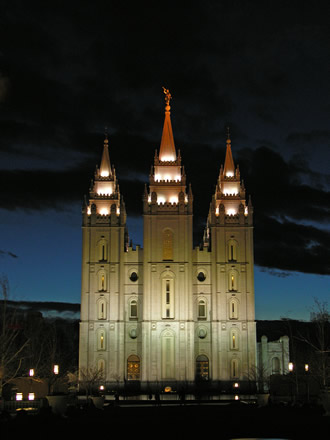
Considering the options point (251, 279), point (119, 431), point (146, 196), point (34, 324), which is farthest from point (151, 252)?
point (119, 431)

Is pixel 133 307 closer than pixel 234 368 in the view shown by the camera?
No

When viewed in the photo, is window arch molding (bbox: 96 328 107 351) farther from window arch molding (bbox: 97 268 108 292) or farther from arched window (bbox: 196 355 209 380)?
arched window (bbox: 196 355 209 380)

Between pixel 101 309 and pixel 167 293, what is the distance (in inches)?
314

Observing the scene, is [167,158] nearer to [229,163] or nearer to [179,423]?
[229,163]

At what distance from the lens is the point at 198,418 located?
3916cm

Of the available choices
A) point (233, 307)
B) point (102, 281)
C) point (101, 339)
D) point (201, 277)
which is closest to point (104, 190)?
point (102, 281)

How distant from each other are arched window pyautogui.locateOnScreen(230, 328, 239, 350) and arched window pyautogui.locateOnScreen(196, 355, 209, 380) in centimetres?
348

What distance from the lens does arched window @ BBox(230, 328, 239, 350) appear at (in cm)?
8300

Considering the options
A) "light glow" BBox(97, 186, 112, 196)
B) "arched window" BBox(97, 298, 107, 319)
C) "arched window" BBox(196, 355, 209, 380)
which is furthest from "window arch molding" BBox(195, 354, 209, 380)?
"light glow" BBox(97, 186, 112, 196)

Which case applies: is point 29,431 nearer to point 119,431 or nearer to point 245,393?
point 119,431

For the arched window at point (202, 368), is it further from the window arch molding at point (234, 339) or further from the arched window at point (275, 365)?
the arched window at point (275, 365)

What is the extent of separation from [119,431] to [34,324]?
7726 cm

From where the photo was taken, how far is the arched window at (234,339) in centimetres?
8300

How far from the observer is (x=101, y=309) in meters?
83.1
